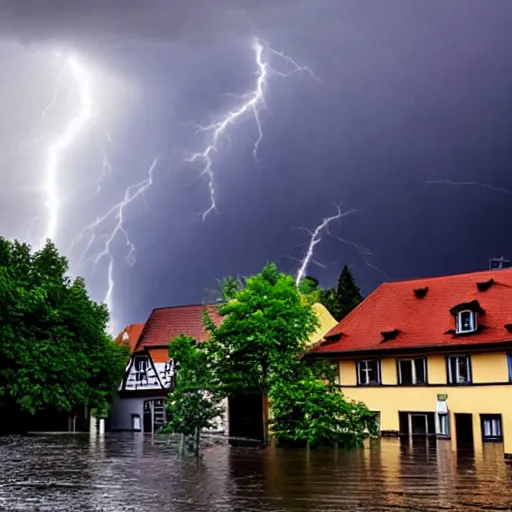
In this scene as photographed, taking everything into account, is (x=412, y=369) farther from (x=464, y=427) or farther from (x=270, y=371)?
(x=270, y=371)

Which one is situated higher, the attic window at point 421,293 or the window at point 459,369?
the attic window at point 421,293

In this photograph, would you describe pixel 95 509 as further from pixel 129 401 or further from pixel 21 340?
pixel 129 401

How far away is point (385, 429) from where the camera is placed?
3928 cm

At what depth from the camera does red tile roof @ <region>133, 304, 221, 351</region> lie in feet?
192

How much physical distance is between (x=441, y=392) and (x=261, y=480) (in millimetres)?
17613

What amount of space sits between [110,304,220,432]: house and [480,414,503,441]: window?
928 inches

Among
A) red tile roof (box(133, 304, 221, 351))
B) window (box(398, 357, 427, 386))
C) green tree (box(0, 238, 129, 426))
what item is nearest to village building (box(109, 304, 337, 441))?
red tile roof (box(133, 304, 221, 351))

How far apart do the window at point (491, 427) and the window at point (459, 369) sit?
5.56 ft

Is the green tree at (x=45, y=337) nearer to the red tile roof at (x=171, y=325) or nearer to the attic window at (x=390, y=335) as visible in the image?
the red tile roof at (x=171, y=325)

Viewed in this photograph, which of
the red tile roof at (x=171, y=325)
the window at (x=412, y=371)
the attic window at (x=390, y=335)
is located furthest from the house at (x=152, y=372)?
the window at (x=412, y=371)

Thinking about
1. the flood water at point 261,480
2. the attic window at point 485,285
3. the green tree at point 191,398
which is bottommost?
the flood water at point 261,480

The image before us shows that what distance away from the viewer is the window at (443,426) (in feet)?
122

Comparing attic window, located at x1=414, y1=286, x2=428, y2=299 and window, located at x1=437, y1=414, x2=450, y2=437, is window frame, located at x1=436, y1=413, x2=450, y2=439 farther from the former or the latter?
attic window, located at x1=414, y1=286, x2=428, y2=299

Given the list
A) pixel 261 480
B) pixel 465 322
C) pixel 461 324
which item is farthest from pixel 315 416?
pixel 261 480
